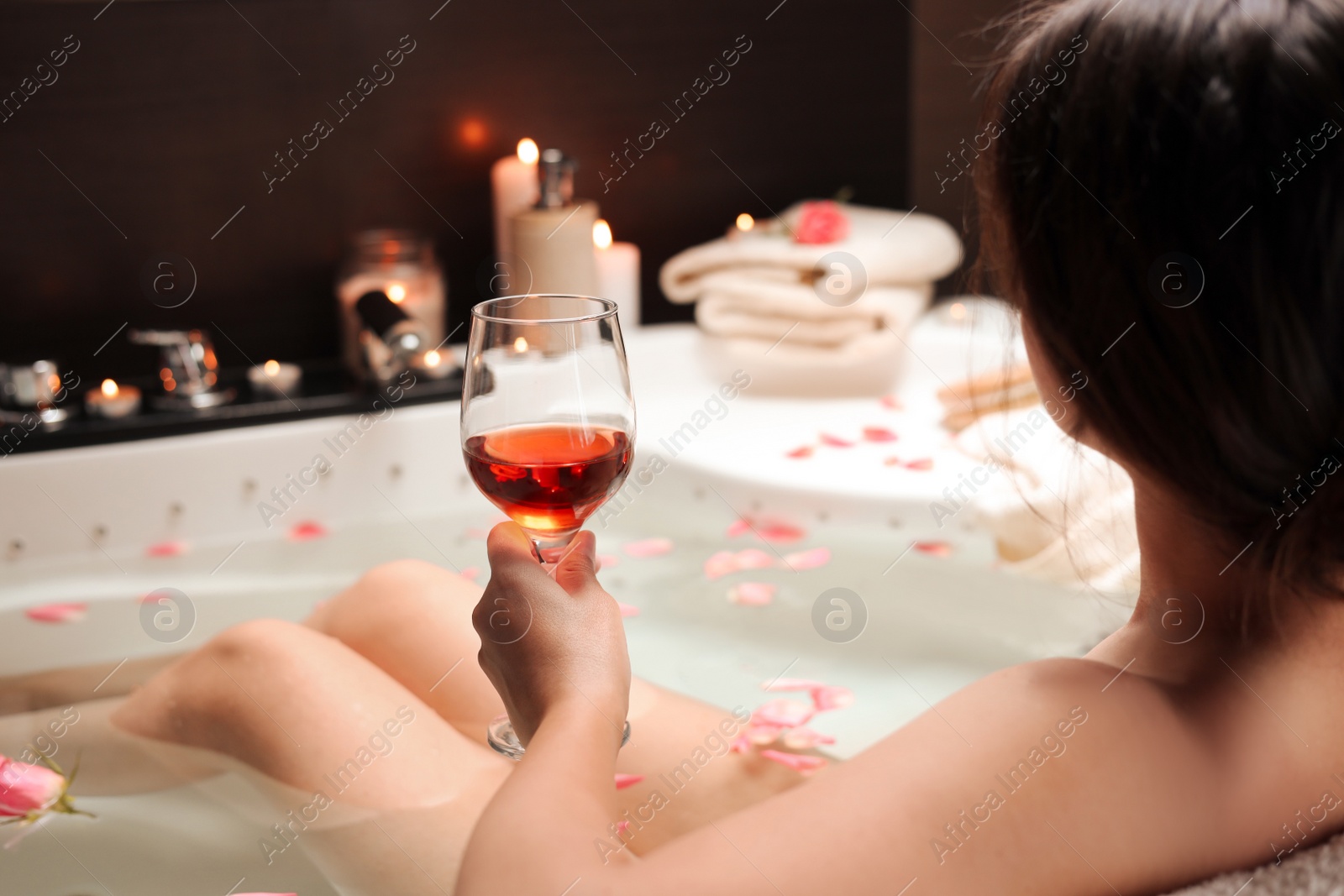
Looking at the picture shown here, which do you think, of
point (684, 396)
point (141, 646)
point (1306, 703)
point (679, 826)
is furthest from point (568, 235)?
point (1306, 703)

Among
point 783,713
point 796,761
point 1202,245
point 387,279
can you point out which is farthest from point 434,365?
point 1202,245

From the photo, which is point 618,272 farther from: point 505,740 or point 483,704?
point 505,740

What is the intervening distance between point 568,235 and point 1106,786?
55.5 inches

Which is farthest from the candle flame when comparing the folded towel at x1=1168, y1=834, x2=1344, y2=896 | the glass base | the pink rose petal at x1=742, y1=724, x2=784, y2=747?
the folded towel at x1=1168, y1=834, x2=1344, y2=896

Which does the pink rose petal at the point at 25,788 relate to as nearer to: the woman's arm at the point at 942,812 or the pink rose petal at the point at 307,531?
the pink rose petal at the point at 307,531

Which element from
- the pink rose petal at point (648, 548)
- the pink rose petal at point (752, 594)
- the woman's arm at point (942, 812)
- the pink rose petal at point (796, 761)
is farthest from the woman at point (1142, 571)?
the pink rose petal at point (648, 548)

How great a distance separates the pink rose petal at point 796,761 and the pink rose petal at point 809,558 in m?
0.42

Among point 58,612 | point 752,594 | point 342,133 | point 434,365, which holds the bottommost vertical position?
point 752,594

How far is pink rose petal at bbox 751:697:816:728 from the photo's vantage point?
128 centimetres

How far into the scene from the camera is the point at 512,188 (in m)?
1.90

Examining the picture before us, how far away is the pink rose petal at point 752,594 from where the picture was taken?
153 centimetres

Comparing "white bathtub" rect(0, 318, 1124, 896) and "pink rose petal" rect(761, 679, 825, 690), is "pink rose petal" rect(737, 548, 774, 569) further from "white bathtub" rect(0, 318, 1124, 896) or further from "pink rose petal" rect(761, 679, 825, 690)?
"pink rose petal" rect(761, 679, 825, 690)

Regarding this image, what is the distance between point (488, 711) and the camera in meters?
1.09

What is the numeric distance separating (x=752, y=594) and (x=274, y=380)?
773mm
